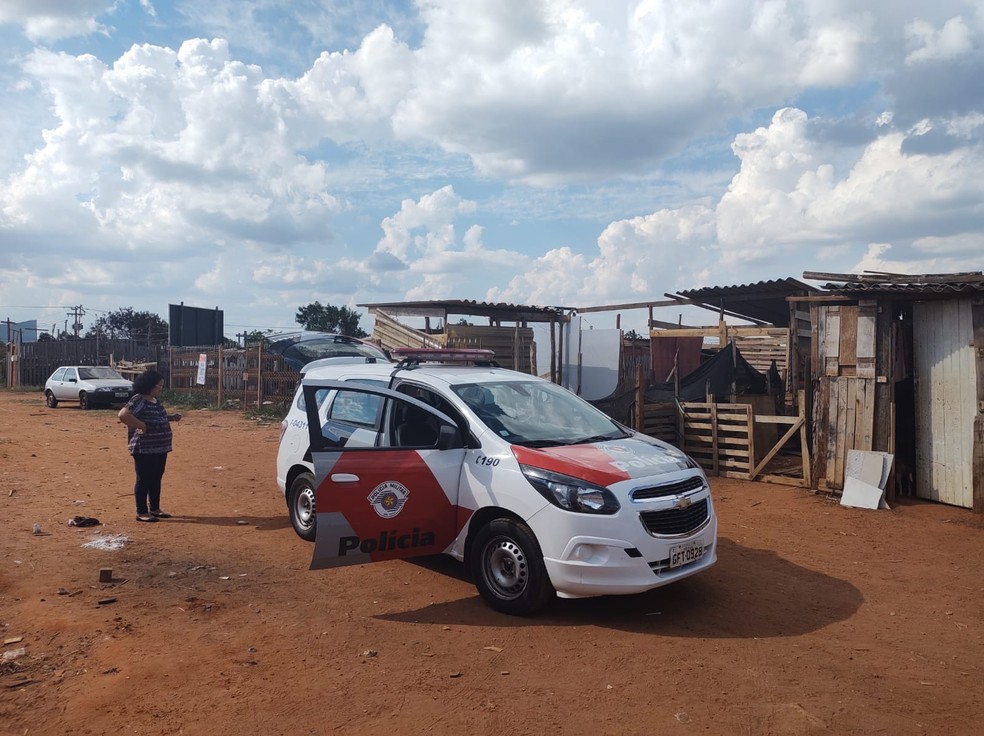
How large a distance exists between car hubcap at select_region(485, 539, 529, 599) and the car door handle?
3.57 feet

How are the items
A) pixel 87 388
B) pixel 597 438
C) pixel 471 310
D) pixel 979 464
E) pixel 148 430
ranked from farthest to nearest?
1. pixel 87 388
2. pixel 471 310
3. pixel 979 464
4. pixel 148 430
5. pixel 597 438

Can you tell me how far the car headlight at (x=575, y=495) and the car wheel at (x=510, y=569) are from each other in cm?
32

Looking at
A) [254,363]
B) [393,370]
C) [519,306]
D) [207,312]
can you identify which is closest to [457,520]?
[393,370]

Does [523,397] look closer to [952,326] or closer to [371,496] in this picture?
[371,496]

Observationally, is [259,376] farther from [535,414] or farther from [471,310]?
[535,414]

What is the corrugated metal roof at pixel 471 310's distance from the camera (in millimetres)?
17923

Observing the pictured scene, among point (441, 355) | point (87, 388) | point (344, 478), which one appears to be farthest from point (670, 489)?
point (87, 388)

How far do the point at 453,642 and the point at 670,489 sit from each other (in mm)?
1818

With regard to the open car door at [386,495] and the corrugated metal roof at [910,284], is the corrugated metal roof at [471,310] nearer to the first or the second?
the corrugated metal roof at [910,284]

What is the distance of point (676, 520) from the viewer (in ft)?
17.1

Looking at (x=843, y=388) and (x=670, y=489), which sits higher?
(x=843, y=388)

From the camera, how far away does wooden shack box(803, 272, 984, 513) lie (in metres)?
9.02

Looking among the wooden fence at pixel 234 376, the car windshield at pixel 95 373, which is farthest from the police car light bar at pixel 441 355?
the car windshield at pixel 95 373

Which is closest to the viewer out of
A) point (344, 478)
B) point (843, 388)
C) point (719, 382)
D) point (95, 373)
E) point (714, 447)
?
point (344, 478)
